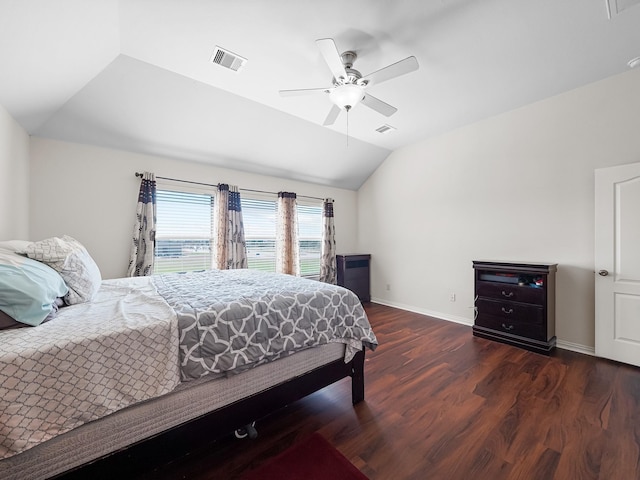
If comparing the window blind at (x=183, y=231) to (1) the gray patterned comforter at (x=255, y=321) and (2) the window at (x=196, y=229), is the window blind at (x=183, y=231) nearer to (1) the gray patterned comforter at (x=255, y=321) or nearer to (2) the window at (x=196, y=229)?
(2) the window at (x=196, y=229)

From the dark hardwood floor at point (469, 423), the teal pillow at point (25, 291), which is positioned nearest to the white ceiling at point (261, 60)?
the teal pillow at point (25, 291)

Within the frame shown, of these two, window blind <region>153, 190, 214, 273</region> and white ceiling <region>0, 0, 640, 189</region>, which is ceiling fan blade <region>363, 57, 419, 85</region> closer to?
white ceiling <region>0, 0, 640, 189</region>

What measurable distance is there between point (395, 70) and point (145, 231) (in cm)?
325

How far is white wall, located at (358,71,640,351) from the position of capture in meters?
2.77

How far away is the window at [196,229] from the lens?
11.6ft

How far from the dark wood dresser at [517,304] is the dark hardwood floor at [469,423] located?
275 mm

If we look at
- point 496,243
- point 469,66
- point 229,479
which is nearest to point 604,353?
point 496,243

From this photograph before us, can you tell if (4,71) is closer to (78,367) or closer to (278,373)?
(78,367)

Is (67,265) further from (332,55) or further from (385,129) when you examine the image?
(385,129)

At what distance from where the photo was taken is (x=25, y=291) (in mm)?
1169

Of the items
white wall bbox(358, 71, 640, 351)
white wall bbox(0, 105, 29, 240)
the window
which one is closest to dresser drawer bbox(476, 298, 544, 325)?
white wall bbox(358, 71, 640, 351)

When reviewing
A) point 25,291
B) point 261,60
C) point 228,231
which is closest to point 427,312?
point 228,231

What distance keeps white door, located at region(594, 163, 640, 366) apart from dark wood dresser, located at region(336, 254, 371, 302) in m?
3.12

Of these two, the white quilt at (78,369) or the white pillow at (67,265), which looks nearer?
the white quilt at (78,369)
